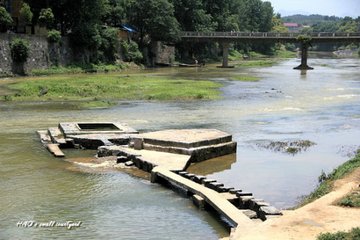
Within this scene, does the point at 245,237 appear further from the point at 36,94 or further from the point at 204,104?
the point at 36,94

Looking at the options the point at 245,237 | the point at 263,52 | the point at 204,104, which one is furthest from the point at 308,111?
the point at 263,52

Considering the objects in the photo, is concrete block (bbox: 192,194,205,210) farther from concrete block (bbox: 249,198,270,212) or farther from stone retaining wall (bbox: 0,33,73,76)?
stone retaining wall (bbox: 0,33,73,76)

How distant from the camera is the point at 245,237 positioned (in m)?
12.3

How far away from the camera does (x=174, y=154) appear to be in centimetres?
2228

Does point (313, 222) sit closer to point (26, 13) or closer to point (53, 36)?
point (26, 13)

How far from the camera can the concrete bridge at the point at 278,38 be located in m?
92.1

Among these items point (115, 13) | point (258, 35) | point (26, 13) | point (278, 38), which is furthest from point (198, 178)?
point (258, 35)

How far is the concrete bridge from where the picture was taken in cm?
9206

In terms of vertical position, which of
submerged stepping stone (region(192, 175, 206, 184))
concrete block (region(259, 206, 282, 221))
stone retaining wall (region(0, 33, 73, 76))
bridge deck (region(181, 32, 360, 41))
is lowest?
submerged stepping stone (region(192, 175, 206, 184))

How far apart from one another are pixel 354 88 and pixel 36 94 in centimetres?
3200

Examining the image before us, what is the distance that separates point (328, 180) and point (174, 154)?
6.31 metres

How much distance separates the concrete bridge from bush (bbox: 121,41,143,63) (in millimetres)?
13366

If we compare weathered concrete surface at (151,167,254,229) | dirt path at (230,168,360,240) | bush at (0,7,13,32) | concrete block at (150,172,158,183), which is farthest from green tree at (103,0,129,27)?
dirt path at (230,168,360,240)

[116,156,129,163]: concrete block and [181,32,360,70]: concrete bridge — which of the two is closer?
A: [116,156,129,163]: concrete block
